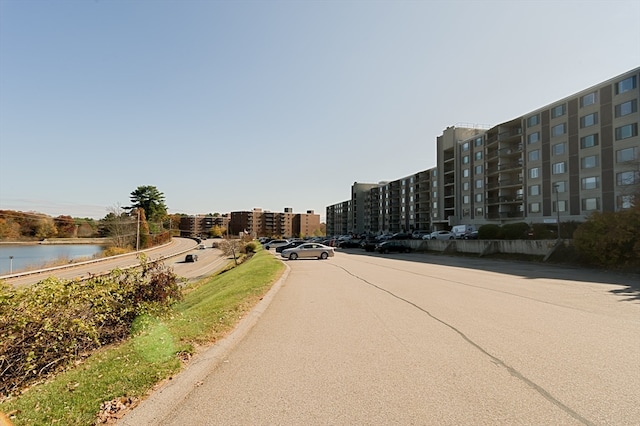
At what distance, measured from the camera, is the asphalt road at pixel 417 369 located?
392cm

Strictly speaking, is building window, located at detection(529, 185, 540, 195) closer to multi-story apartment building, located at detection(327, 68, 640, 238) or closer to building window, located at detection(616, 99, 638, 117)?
multi-story apartment building, located at detection(327, 68, 640, 238)

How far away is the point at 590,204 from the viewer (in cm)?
4697

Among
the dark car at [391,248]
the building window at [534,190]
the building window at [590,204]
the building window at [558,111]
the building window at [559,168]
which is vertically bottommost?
the dark car at [391,248]

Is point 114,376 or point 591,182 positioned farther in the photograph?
point 591,182

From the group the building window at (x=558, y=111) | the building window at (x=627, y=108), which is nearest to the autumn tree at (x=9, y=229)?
the building window at (x=558, y=111)

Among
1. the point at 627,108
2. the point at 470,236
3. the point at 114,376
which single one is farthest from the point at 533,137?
the point at 114,376

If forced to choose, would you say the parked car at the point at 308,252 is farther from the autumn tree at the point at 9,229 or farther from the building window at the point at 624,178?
the autumn tree at the point at 9,229

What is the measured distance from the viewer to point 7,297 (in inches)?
245

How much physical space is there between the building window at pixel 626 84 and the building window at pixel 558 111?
7.40m

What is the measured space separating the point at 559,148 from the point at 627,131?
914 cm

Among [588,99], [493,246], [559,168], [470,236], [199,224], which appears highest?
[588,99]

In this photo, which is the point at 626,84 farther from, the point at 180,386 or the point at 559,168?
the point at 180,386

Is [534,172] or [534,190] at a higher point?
[534,172]

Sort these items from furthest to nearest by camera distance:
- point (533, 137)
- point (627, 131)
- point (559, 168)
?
1. point (533, 137)
2. point (559, 168)
3. point (627, 131)
